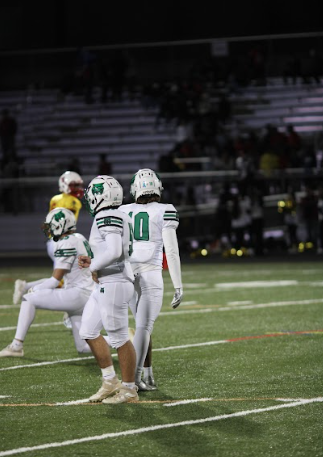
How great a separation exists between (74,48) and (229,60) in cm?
485

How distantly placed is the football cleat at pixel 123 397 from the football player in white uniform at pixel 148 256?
445 mm

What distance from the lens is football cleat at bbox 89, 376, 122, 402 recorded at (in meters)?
7.15

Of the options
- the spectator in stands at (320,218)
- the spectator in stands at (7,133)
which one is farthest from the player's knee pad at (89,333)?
the spectator in stands at (7,133)

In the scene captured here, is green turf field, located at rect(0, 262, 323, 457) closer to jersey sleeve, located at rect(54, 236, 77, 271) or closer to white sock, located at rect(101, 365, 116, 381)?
white sock, located at rect(101, 365, 116, 381)

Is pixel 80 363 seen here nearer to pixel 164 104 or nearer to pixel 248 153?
pixel 248 153

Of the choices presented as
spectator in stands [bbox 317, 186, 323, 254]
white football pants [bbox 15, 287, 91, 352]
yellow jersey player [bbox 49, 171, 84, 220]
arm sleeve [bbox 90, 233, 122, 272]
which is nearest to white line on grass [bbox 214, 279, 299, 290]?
yellow jersey player [bbox 49, 171, 84, 220]

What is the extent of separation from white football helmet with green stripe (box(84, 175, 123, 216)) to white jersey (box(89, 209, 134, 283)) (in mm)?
54

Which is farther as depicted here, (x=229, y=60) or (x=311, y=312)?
(x=229, y=60)

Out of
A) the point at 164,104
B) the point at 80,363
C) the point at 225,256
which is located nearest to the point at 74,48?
the point at 164,104

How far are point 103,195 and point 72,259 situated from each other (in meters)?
2.15

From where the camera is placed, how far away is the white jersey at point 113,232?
23.1ft

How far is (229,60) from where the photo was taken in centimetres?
2839

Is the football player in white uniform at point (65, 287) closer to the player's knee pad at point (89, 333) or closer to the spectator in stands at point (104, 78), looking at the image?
the player's knee pad at point (89, 333)

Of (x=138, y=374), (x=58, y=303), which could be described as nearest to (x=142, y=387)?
(x=138, y=374)
